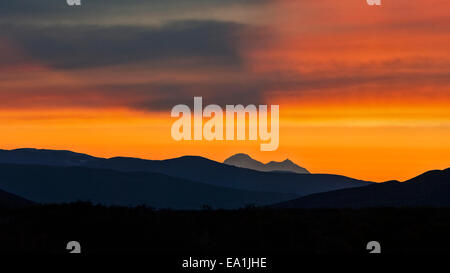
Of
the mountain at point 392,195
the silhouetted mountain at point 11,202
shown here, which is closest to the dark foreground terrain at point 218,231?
the silhouetted mountain at point 11,202

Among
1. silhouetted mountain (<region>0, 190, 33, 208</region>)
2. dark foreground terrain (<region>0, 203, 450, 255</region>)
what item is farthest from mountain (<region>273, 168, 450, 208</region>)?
dark foreground terrain (<region>0, 203, 450, 255</region>)

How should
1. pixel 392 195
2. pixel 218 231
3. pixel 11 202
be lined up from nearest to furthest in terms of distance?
1. pixel 218 231
2. pixel 11 202
3. pixel 392 195

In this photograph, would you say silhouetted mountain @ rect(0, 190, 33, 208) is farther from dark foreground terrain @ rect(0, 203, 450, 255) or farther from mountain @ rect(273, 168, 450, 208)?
mountain @ rect(273, 168, 450, 208)

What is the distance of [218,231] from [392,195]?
70.5 meters

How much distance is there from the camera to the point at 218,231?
32688 millimetres

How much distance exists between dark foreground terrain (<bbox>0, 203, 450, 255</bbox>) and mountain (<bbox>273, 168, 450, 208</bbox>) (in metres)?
51.8

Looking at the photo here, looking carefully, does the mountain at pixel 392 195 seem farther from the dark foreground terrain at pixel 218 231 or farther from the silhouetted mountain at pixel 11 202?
the dark foreground terrain at pixel 218 231

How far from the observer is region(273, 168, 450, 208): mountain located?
90.5 metres

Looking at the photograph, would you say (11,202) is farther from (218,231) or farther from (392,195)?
(392,195)

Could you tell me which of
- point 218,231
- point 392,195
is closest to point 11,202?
point 218,231

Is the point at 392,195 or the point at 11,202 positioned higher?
the point at 392,195
